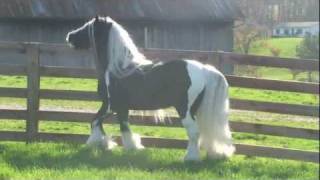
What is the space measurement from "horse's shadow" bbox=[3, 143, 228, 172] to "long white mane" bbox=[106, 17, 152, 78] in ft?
3.35

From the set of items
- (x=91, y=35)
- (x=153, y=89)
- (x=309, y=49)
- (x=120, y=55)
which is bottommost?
(x=309, y=49)

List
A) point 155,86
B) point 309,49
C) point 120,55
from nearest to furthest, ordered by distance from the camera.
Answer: point 155,86, point 120,55, point 309,49

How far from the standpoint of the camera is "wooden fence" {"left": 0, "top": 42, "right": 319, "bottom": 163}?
27.6ft

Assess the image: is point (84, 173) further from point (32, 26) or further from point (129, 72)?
point (32, 26)

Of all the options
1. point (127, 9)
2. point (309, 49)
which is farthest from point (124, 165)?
point (309, 49)

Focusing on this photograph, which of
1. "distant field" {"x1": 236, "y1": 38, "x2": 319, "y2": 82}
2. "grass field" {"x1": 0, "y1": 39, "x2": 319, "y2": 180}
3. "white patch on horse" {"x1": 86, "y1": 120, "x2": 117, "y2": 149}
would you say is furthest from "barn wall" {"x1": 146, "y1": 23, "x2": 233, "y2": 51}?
"white patch on horse" {"x1": 86, "y1": 120, "x2": 117, "y2": 149}

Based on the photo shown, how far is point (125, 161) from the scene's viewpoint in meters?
7.42

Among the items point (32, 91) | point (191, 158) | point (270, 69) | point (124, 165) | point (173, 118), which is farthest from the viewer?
point (270, 69)

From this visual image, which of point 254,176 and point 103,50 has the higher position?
point 103,50

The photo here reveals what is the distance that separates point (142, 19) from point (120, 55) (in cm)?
1836

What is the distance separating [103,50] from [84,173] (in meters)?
2.02

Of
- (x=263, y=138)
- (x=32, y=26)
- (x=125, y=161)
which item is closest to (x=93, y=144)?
(x=125, y=161)

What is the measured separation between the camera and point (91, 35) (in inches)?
316

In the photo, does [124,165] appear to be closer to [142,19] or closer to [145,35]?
[142,19]
